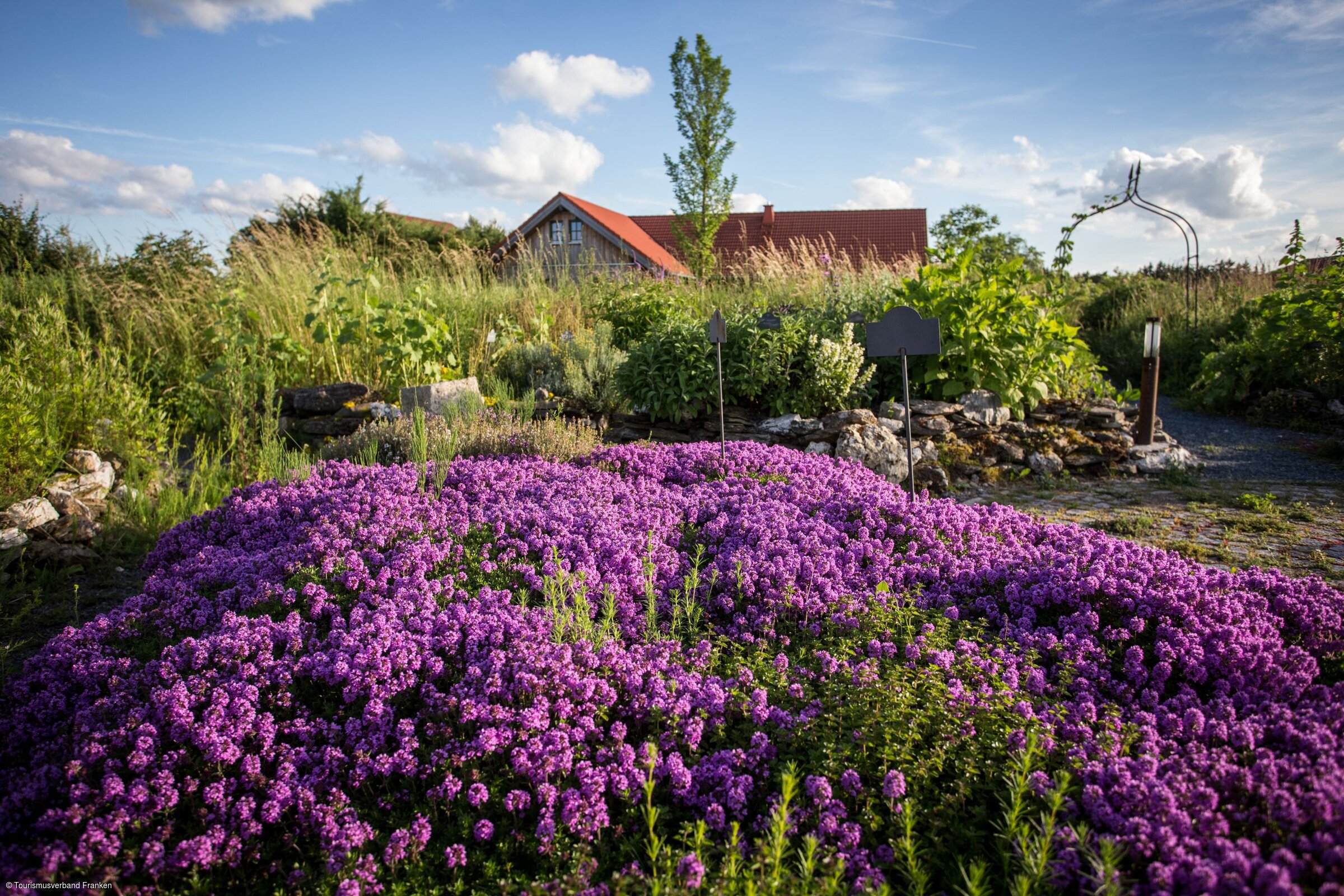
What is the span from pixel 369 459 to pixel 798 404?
368cm

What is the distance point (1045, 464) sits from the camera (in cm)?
611

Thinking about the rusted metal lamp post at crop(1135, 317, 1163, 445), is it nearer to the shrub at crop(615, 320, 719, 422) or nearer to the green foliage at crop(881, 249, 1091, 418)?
the green foliage at crop(881, 249, 1091, 418)

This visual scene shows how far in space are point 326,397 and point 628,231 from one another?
23.4 m

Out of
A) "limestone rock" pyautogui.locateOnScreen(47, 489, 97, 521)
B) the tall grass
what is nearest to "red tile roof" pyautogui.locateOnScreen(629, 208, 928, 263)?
the tall grass

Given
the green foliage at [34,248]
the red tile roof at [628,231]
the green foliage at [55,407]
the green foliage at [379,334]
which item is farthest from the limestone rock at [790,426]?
the red tile roof at [628,231]

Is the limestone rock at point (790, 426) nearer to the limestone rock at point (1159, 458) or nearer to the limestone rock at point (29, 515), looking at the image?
the limestone rock at point (1159, 458)

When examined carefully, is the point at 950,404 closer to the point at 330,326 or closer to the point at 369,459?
the point at 369,459

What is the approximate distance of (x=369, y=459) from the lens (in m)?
4.81

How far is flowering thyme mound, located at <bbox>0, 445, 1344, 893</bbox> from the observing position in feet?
6.01

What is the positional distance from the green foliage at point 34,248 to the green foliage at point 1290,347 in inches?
614

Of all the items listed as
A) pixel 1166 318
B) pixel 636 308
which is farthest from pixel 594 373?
A: pixel 1166 318

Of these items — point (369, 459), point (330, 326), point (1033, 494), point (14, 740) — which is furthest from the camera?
point (330, 326)

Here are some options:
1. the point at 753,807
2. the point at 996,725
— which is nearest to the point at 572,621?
the point at 753,807

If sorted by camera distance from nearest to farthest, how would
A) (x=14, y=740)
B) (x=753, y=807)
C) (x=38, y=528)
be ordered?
1. (x=753, y=807)
2. (x=14, y=740)
3. (x=38, y=528)
